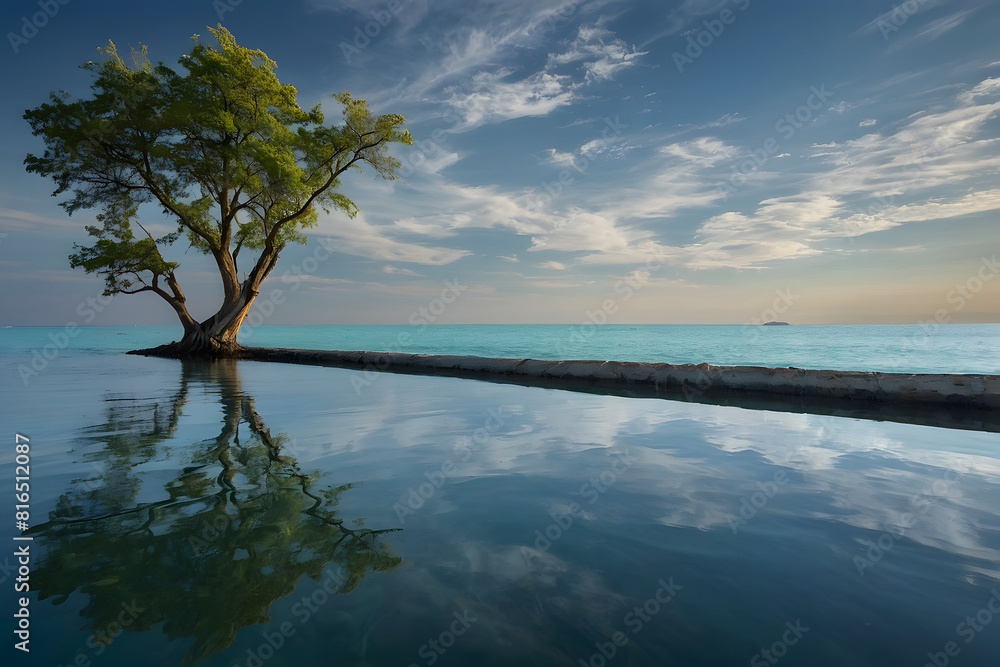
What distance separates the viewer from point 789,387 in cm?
907

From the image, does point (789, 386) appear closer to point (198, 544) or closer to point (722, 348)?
point (198, 544)

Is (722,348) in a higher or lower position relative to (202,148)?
lower

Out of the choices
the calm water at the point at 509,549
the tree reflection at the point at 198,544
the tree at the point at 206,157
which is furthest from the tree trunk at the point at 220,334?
the tree reflection at the point at 198,544

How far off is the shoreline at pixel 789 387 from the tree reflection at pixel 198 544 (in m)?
7.33

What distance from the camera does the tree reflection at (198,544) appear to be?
2.05 m

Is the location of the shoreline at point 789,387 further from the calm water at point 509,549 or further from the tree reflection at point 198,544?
the tree reflection at point 198,544

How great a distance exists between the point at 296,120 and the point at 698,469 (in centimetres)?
2427

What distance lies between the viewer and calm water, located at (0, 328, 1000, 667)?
188cm

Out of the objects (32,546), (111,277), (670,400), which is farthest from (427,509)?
(111,277)

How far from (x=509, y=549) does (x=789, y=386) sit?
8.46 metres

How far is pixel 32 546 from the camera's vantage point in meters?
2.66

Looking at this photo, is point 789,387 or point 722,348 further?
point 722,348

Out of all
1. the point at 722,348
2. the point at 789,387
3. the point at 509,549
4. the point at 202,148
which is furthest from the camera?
the point at 722,348

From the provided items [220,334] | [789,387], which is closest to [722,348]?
[789,387]
